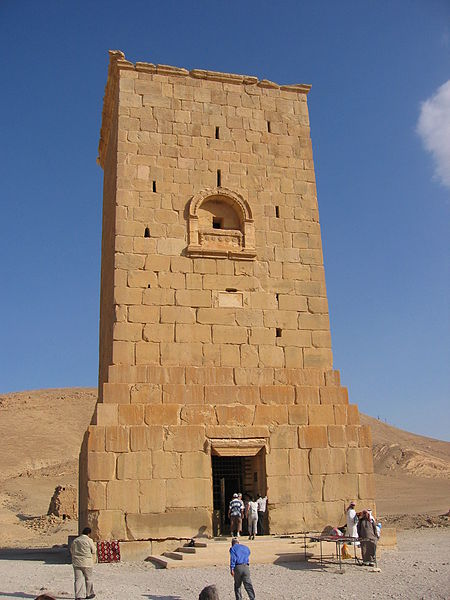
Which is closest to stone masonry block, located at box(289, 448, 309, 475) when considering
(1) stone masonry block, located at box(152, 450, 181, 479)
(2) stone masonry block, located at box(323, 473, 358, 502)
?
(2) stone masonry block, located at box(323, 473, 358, 502)

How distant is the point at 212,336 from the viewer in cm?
1385

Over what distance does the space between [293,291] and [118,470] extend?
222 inches

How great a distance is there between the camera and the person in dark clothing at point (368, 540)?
1070 centimetres

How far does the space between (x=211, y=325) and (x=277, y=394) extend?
2.06 m

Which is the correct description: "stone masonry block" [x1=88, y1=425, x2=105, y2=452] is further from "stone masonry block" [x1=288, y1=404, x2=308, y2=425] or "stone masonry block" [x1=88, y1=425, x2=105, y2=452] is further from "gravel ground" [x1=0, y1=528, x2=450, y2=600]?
"stone masonry block" [x1=288, y1=404, x2=308, y2=425]

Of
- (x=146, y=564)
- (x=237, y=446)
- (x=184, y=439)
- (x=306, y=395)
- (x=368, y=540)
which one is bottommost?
(x=146, y=564)

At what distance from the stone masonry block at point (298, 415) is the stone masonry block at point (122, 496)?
11.5 feet

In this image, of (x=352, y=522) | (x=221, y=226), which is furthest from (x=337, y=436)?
(x=221, y=226)

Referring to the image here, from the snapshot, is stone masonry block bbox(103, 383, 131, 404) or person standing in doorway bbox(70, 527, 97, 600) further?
stone masonry block bbox(103, 383, 131, 404)

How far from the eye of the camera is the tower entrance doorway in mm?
12930

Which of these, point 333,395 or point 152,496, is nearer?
point 152,496

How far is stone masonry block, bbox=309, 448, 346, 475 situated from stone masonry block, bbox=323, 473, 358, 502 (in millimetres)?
130

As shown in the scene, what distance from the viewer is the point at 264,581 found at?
9.53 metres

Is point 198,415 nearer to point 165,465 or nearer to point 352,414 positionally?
point 165,465
